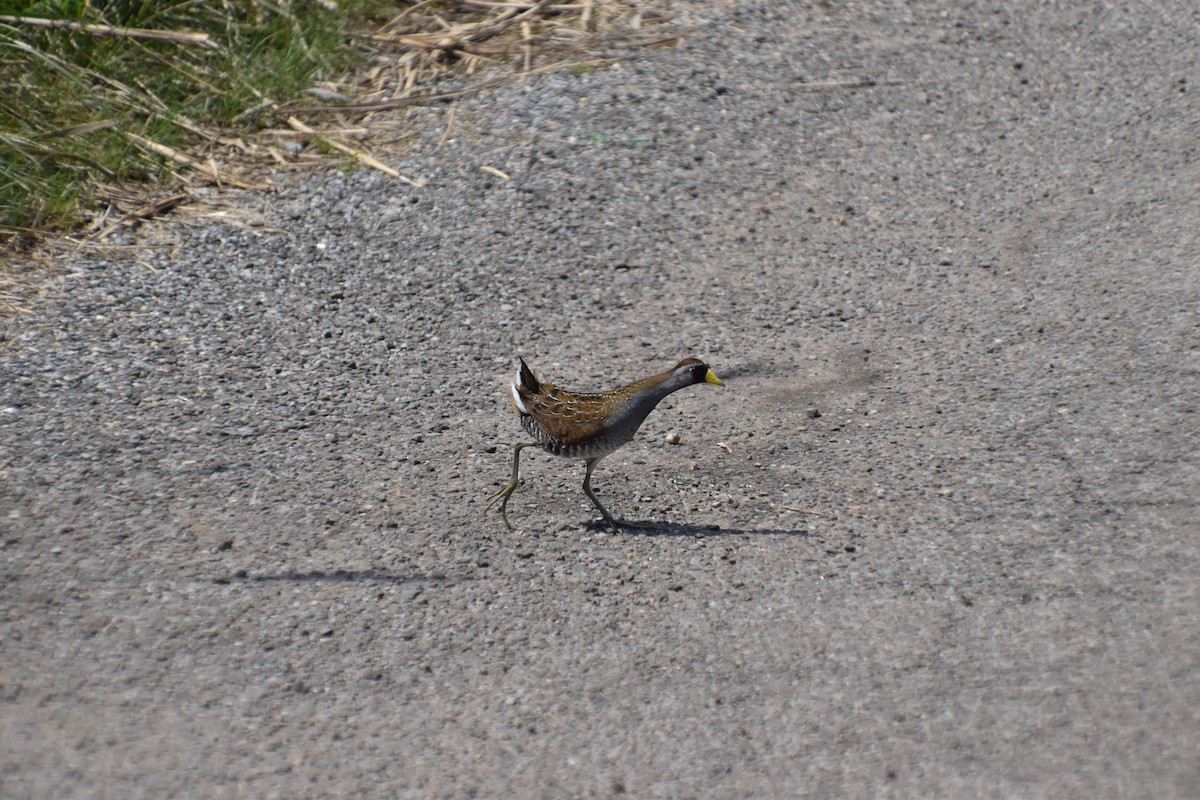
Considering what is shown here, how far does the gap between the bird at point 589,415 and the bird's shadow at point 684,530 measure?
0.03m

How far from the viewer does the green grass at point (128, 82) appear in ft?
21.2

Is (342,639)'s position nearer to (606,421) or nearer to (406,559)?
(406,559)

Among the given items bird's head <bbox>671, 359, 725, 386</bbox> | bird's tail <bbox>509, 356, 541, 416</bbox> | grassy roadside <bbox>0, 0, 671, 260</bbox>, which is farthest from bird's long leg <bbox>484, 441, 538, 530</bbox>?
grassy roadside <bbox>0, 0, 671, 260</bbox>

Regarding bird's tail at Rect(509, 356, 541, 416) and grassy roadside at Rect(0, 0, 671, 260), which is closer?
bird's tail at Rect(509, 356, 541, 416)

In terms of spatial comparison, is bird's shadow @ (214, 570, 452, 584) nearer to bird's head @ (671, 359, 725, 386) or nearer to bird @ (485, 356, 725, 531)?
bird @ (485, 356, 725, 531)

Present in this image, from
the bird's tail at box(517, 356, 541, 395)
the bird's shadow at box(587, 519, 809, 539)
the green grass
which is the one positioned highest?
the green grass

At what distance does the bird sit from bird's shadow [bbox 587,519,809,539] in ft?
0.11

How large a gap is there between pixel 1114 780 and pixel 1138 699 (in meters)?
0.35

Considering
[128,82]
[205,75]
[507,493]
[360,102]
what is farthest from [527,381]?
[128,82]

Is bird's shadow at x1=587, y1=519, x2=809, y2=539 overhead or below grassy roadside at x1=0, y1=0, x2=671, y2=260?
below

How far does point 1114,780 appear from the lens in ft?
10.8

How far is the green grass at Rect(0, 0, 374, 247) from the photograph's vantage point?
6469 mm

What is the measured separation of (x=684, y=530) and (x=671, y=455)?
57cm

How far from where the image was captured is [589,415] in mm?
4594
